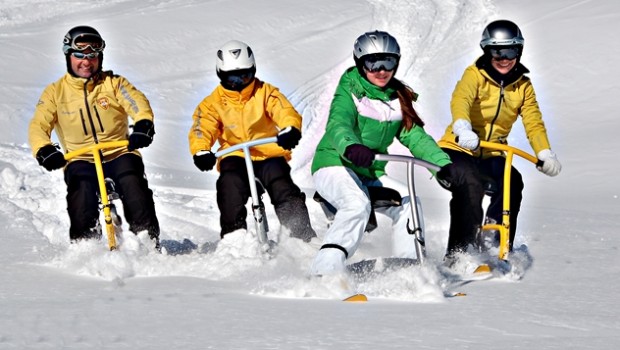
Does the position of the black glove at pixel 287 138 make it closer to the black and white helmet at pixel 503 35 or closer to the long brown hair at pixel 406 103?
the long brown hair at pixel 406 103

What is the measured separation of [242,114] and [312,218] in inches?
96.4

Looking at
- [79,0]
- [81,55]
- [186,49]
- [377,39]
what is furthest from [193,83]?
[377,39]

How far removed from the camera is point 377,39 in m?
6.74

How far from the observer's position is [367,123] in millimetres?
6910

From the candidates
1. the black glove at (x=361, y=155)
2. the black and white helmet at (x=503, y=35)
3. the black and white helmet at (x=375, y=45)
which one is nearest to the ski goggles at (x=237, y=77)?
the black and white helmet at (x=375, y=45)

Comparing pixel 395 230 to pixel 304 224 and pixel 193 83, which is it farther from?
pixel 193 83

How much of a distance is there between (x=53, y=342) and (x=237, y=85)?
3.55m

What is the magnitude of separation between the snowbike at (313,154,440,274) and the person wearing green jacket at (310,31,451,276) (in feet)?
0.35

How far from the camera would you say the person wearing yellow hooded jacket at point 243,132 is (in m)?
7.61

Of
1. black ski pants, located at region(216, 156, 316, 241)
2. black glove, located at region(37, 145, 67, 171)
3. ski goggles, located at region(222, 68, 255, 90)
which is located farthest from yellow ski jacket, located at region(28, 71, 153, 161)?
black ski pants, located at region(216, 156, 316, 241)

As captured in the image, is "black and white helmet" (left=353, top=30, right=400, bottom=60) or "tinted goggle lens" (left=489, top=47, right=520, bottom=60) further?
"tinted goggle lens" (left=489, top=47, right=520, bottom=60)

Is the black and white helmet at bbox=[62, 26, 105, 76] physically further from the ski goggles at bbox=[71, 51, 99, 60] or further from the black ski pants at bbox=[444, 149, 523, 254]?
the black ski pants at bbox=[444, 149, 523, 254]

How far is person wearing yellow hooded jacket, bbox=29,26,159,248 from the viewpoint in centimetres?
754

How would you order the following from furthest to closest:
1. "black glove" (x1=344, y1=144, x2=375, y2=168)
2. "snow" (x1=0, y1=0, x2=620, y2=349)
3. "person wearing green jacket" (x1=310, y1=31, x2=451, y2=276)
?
1. "person wearing green jacket" (x1=310, y1=31, x2=451, y2=276)
2. "black glove" (x1=344, y1=144, x2=375, y2=168)
3. "snow" (x1=0, y1=0, x2=620, y2=349)
